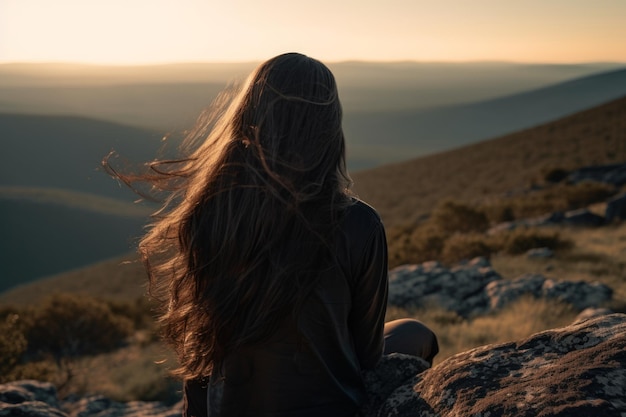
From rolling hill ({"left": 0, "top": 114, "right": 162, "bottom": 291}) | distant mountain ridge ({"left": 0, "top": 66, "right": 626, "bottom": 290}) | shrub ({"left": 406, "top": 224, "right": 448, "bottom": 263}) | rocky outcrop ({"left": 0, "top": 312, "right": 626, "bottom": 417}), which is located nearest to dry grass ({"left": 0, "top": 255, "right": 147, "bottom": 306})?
distant mountain ridge ({"left": 0, "top": 66, "right": 626, "bottom": 290})

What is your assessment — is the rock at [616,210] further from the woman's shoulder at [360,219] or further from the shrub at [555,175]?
the woman's shoulder at [360,219]

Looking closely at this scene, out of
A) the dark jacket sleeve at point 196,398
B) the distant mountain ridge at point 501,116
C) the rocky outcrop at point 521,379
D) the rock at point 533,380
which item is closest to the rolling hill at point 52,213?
the dark jacket sleeve at point 196,398

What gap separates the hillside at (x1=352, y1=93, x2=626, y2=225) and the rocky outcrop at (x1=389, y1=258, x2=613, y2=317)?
1522cm

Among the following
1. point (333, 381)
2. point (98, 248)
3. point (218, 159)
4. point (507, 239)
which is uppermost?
point (218, 159)

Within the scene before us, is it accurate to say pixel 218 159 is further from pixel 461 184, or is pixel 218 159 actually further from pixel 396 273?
pixel 461 184

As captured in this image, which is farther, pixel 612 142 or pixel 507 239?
pixel 612 142

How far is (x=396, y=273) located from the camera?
8.63 meters

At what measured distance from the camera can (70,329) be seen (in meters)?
10.7

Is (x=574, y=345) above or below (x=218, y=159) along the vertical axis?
below

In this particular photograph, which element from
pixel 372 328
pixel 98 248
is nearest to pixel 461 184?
pixel 372 328

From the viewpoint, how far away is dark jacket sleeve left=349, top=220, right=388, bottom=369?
6.42 ft

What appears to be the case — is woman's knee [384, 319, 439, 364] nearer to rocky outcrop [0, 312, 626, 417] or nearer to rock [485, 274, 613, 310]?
rocky outcrop [0, 312, 626, 417]

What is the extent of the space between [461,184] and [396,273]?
22.7 metres

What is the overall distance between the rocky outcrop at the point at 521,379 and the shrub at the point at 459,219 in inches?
482
